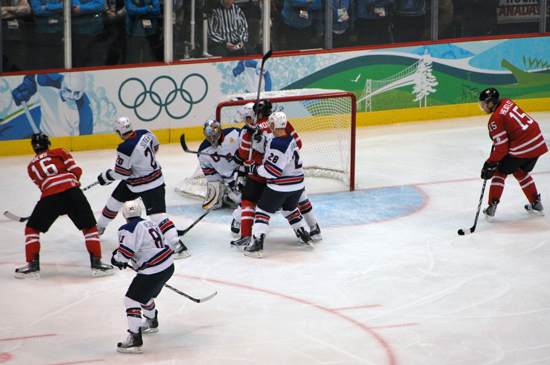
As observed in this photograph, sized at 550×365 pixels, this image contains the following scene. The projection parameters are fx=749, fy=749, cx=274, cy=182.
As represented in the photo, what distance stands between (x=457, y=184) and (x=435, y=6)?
4.02 metres

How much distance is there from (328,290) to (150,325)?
1.20m

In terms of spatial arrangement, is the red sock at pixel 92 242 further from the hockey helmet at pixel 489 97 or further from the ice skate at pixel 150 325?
the hockey helmet at pixel 489 97

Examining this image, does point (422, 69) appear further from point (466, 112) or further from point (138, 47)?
point (138, 47)

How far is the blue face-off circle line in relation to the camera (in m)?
6.32

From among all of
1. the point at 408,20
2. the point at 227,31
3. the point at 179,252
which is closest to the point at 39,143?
the point at 179,252

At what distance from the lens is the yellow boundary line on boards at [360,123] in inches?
336

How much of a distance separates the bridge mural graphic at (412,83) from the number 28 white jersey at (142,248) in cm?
669

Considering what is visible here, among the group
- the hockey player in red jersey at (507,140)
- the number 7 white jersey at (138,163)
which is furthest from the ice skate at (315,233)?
the hockey player in red jersey at (507,140)

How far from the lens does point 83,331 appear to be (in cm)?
416

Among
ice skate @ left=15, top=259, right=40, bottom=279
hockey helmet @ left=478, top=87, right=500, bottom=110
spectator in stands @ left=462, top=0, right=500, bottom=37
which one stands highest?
spectator in stands @ left=462, top=0, right=500, bottom=37

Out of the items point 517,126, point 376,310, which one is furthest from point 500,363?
point 517,126

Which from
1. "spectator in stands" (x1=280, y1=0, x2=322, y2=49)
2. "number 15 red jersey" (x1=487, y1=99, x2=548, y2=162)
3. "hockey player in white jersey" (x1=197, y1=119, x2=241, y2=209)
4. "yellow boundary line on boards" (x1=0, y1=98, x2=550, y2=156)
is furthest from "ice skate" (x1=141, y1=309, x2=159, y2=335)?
"spectator in stands" (x1=280, y1=0, x2=322, y2=49)

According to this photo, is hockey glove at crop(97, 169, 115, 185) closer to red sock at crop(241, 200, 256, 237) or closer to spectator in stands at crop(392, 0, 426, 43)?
red sock at crop(241, 200, 256, 237)

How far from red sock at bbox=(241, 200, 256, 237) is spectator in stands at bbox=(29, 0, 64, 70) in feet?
13.5
